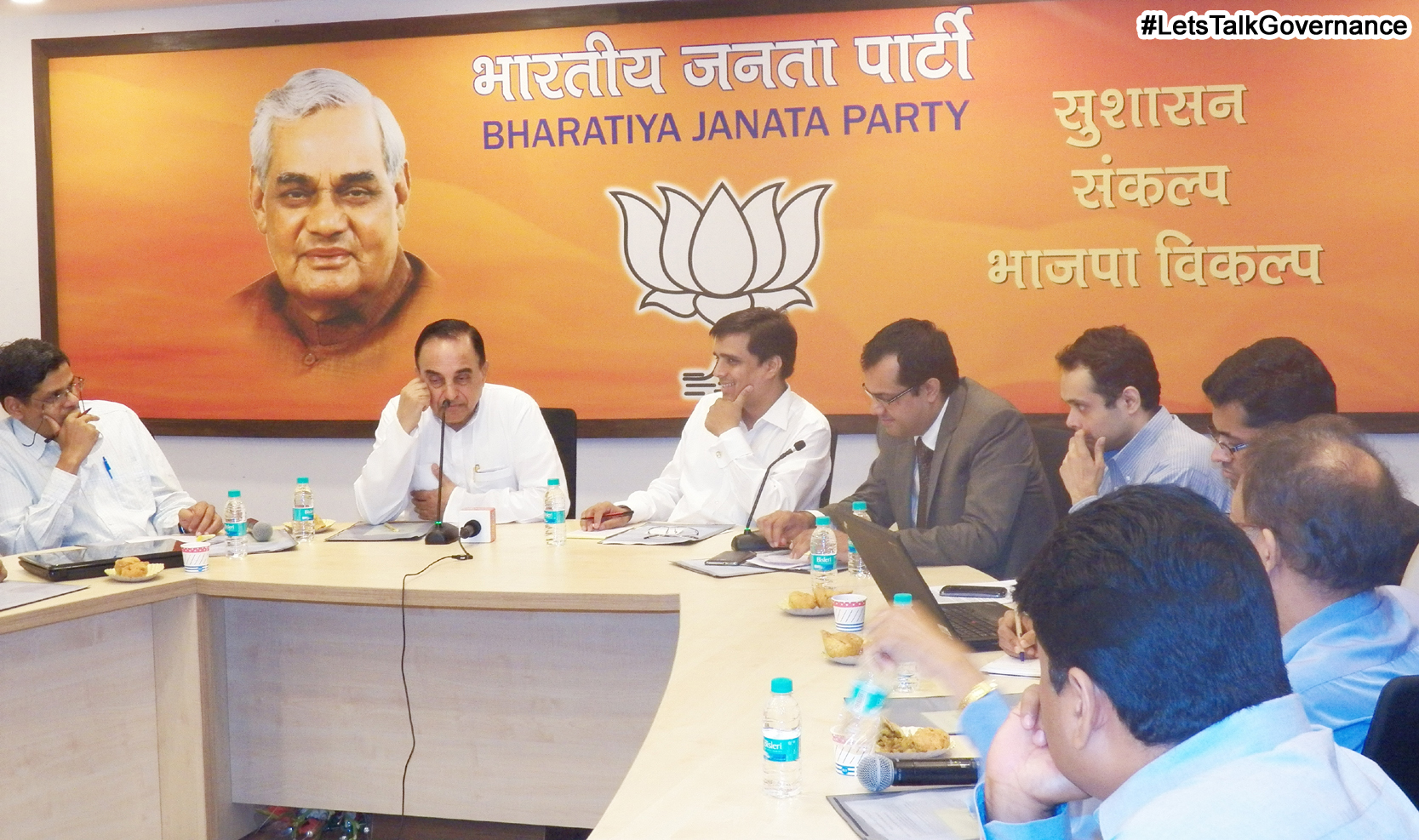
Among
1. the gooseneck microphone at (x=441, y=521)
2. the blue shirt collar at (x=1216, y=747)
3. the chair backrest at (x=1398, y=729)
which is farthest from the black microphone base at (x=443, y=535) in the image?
the blue shirt collar at (x=1216, y=747)

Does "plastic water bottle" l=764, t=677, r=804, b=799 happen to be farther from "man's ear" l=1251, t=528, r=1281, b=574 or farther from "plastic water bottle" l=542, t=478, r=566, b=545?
"plastic water bottle" l=542, t=478, r=566, b=545

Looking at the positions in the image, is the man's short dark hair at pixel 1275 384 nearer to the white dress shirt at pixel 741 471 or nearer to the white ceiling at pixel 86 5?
the white dress shirt at pixel 741 471

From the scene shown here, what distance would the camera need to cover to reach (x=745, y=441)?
3.76 m

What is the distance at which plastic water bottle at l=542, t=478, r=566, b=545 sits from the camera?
3289 millimetres

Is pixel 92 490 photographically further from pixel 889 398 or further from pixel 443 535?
pixel 889 398

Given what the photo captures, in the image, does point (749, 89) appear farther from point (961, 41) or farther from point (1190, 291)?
point (1190, 291)

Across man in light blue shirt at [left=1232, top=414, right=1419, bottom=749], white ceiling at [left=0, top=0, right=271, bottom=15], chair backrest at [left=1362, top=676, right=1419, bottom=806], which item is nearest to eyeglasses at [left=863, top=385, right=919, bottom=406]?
man in light blue shirt at [left=1232, top=414, right=1419, bottom=749]

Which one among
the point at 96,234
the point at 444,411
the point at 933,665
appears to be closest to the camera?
the point at 933,665

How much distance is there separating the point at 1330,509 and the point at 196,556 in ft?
8.22

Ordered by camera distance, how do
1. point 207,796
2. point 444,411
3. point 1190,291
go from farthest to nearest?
1. point 1190,291
2. point 444,411
3. point 207,796

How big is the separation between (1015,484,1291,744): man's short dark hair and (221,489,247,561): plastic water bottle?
2.71 m

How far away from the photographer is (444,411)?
3729 mm

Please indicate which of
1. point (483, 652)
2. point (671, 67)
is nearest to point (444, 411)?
point (483, 652)

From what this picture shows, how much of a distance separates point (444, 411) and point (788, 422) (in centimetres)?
108
